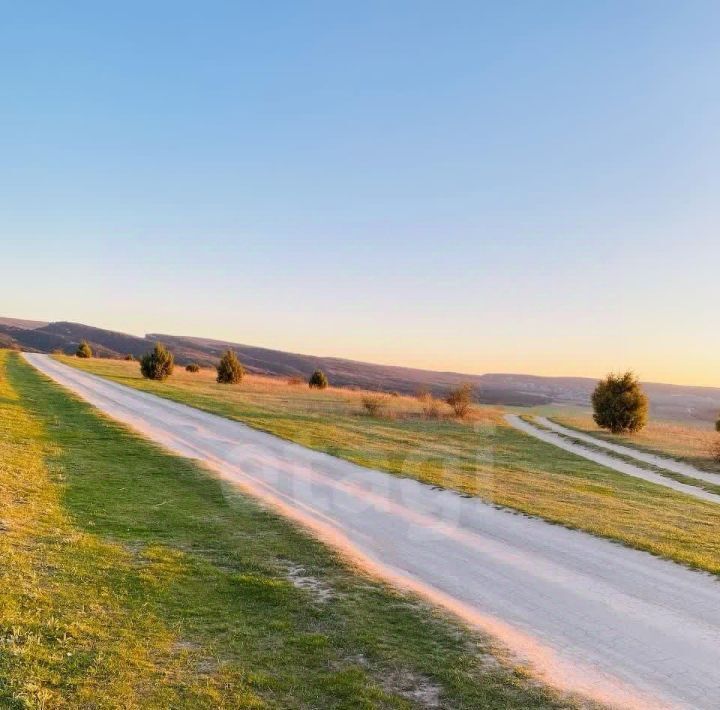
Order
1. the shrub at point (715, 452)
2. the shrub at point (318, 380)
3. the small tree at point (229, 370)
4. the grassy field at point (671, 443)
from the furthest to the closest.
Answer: the shrub at point (318, 380)
the small tree at point (229, 370)
the grassy field at point (671, 443)
the shrub at point (715, 452)

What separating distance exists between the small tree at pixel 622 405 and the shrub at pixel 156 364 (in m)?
29.8

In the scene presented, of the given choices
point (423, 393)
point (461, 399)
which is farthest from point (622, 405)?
point (423, 393)

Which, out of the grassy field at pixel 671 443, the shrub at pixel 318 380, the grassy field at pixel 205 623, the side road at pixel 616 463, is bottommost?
the side road at pixel 616 463

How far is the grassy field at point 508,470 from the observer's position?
418 inches

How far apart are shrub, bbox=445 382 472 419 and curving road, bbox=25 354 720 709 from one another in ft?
65.1

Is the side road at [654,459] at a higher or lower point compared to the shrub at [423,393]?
lower

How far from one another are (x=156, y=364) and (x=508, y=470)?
1287 inches

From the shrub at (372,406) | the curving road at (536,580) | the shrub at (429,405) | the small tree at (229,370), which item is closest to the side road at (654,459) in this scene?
the shrub at (429,405)

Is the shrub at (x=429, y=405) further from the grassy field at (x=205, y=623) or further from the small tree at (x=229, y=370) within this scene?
the grassy field at (x=205, y=623)

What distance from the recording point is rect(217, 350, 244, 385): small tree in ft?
157

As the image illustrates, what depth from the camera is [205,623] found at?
577 centimetres

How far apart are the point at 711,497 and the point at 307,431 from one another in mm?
12746

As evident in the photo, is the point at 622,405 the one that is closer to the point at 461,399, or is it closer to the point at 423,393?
the point at 461,399

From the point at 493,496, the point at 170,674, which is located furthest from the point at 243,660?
the point at 493,496
